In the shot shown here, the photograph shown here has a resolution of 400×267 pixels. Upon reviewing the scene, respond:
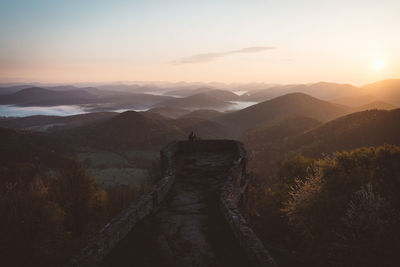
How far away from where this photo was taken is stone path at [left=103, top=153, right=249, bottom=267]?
8.41m

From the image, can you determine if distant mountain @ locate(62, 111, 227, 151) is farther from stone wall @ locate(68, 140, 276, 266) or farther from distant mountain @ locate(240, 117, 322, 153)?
stone wall @ locate(68, 140, 276, 266)

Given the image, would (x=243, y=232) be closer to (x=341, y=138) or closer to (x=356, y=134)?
(x=341, y=138)

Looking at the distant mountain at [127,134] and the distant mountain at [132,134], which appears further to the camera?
the distant mountain at [127,134]

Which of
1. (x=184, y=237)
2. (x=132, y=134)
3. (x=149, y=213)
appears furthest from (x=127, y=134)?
(x=184, y=237)

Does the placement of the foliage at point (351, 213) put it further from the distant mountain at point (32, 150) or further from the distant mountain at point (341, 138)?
the distant mountain at point (32, 150)

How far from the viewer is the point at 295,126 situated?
148 m

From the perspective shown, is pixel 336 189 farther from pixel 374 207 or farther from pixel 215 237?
pixel 215 237

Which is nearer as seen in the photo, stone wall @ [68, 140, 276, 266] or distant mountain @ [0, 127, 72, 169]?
stone wall @ [68, 140, 276, 266]

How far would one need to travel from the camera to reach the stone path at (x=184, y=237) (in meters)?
8.41

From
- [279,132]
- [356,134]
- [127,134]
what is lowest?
[127,134]

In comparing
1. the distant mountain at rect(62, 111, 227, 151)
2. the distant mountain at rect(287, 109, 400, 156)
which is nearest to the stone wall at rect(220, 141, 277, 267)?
the distant mountain at rect(287, 109, 400, 156)

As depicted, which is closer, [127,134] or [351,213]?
[351,213]

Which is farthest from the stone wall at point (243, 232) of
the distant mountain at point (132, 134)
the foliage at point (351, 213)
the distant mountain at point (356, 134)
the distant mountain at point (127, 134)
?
the distant mountain at point (127, 134)

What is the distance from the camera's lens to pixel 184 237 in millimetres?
9695
